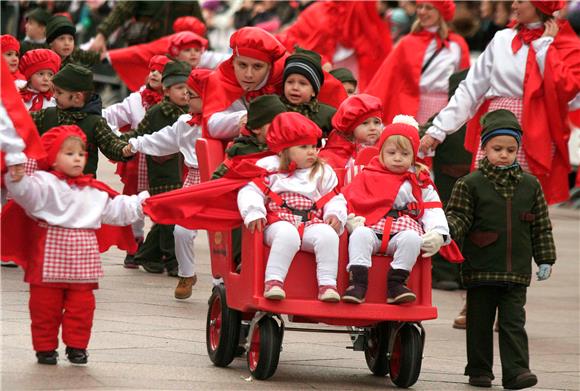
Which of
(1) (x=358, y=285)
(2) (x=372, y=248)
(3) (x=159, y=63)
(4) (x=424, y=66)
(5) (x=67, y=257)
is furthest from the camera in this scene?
(4) (x=424, y=66)

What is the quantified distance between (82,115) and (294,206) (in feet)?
7.74

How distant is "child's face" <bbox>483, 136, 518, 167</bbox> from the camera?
8.85m

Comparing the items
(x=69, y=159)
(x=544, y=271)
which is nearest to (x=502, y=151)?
(x=544, y=271)

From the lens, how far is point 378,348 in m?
8.62

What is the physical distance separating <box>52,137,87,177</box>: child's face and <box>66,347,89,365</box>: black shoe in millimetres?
883

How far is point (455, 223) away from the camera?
8711 millimetres

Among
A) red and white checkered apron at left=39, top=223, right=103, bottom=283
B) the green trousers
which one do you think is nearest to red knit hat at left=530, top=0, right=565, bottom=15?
the green trousers

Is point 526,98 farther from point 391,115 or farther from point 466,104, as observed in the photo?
point 391,115

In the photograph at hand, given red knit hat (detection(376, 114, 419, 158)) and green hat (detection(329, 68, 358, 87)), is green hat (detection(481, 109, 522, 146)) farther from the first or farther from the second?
green hat (detection(329, 68, 358, 87))

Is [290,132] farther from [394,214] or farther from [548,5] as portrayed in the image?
[548,5]

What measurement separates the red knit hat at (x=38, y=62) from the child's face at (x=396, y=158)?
11.6 ft

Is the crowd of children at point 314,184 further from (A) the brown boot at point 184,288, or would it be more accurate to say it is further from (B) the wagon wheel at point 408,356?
(B) the wagon wheel at point 408,356

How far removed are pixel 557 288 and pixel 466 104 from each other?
3.67 metres

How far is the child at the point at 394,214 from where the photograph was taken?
8.09 metres
